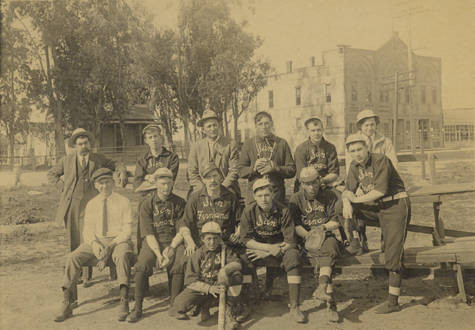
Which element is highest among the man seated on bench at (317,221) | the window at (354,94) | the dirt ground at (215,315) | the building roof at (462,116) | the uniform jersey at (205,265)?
the window at (354,94)

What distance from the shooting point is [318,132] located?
210 inches

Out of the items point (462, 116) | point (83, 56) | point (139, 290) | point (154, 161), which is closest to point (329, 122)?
point (462, 116)

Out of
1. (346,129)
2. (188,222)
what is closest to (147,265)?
(188,222)

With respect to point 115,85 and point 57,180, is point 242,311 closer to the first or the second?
point 57,180

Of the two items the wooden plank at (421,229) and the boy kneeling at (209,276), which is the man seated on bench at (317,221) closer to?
the wooden plank at (421,229)

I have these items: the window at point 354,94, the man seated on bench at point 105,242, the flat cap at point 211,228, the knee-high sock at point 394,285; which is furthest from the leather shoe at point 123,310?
the window at point 354,94

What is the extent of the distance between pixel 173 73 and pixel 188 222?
1509 cm

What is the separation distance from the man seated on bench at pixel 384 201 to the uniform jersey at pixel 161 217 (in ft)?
6.30

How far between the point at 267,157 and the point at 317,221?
109 cm

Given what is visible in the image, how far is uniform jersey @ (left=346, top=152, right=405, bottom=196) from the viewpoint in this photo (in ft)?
14.9

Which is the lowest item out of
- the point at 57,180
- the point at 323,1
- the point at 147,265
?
the point at 147,265

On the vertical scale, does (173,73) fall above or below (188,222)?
above

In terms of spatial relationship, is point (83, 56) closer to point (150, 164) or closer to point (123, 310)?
point (150, 164)

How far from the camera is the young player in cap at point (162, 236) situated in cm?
452
